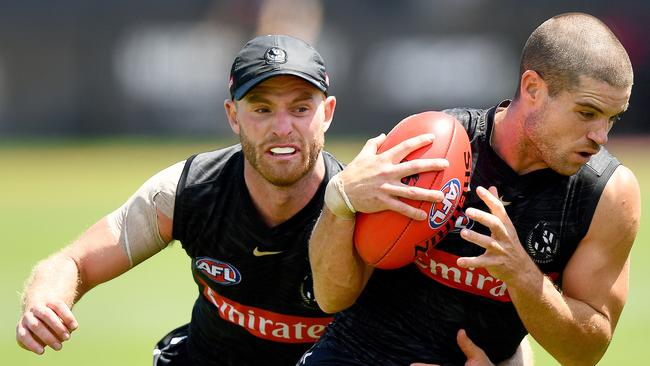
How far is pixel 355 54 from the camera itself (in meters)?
20.4

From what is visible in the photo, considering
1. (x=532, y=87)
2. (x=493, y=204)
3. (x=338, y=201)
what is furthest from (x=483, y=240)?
(x=532, y=87)

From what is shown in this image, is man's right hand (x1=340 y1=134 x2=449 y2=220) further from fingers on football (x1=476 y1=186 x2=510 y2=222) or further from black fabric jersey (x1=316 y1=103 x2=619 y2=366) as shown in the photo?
black fabric jersey (x1=316 y1=103 x2=619 y2=366)

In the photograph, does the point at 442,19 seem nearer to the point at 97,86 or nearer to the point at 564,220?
the point at 97,86

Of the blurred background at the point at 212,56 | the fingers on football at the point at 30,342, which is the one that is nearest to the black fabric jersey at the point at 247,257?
the fingers on football at the point at 30,342

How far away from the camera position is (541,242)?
492 centimetres

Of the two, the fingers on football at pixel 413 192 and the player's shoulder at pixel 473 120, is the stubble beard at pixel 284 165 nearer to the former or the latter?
the player's shoulder at pixel 473 120

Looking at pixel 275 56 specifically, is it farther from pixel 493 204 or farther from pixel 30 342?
pixel 30 342

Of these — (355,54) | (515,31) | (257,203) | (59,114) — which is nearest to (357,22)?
(355,54)

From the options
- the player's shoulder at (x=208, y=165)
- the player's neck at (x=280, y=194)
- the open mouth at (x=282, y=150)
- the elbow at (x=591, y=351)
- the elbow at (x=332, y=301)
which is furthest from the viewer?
the player's shoulder at (x=208, y=165)

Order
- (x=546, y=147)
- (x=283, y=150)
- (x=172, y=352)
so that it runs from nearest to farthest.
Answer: (x=546, y=147) < (x=283, y=150) < (x=172, y=352)

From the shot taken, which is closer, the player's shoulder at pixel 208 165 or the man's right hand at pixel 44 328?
the man's right hand at pixel 44 328

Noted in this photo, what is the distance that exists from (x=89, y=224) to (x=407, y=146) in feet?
29.7

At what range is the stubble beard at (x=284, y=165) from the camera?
5.26 metres

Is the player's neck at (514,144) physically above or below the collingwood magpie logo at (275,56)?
below
